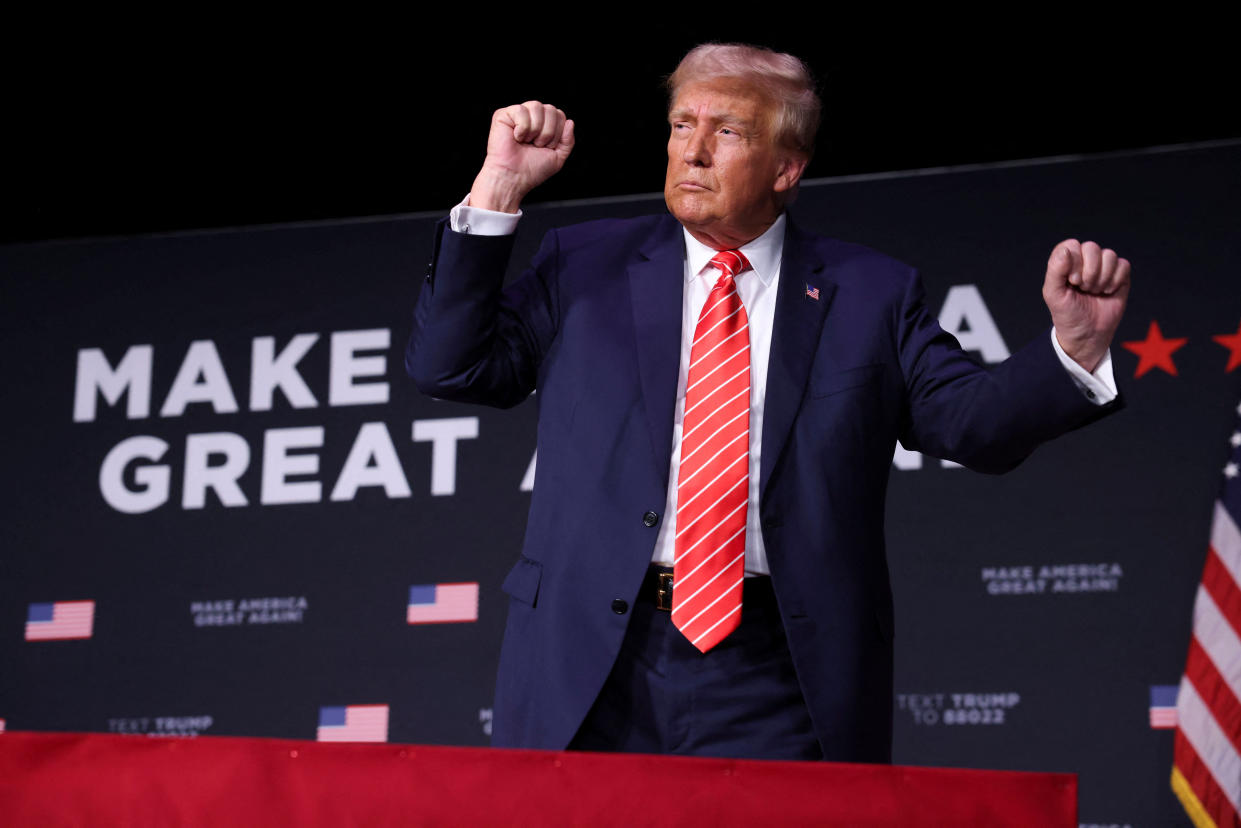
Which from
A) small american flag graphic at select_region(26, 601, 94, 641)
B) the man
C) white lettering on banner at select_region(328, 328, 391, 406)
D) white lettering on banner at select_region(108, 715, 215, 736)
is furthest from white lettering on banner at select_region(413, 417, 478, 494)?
the man

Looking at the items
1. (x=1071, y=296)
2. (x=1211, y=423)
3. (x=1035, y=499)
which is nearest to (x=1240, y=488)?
(x=1211, y=423)

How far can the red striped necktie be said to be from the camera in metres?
1.64

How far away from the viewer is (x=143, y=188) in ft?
14.1

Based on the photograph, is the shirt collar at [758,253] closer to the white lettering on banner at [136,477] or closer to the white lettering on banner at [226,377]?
the white lettering on banner at [226,377]

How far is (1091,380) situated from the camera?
1.67m

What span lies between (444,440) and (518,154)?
225 centimetres

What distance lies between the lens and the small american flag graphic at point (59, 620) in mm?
4062

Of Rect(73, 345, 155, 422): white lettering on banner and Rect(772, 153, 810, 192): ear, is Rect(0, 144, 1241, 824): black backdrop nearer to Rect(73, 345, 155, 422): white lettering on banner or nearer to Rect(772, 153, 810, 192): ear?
Rect(73, 345, 155, 422): white lettering on banner

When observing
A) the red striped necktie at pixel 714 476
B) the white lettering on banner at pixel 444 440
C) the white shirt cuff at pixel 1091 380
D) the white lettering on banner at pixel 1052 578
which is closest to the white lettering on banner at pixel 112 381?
the white lettering on banner at pixel 444 440

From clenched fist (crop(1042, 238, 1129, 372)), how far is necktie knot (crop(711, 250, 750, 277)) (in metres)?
0.42

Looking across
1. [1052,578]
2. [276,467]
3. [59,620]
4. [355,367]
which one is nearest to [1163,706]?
[1052,578]

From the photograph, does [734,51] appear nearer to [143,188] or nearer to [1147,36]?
[1147,36]

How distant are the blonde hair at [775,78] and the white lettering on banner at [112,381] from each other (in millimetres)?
2667

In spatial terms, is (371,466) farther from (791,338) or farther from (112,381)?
(791,338)
